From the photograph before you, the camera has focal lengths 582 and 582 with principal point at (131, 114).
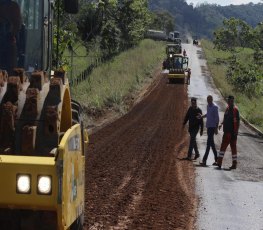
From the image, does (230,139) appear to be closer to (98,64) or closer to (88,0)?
(88,0)

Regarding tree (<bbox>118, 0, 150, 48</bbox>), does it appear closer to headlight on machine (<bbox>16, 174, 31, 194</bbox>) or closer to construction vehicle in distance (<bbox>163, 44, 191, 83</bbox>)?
construction vehicle in distance (<bbox>163, 44, 191, 83</bbox>)

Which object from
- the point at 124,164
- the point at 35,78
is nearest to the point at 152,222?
the point at 35,78

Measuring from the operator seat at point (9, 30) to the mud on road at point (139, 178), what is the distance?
2.70 m

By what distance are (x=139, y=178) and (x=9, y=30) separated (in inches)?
265

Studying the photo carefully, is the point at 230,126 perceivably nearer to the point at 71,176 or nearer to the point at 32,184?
the point at 71,176

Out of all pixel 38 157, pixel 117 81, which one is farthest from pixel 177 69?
pixel 38 157

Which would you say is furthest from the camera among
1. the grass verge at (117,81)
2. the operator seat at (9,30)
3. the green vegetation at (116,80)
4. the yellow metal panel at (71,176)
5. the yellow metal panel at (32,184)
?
the green vegetation at (116,80)

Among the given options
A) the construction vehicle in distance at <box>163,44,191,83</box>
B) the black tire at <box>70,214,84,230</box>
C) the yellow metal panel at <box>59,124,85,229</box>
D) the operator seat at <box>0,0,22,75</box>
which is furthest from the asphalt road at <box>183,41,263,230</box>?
the construction vehicle in distance at <box>163,44,191,83</box>

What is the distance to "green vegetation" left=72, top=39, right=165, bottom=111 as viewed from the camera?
29.4 m

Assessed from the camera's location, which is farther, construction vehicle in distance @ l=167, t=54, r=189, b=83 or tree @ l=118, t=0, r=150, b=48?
tree @ l=118, t=0, r=150, b=48

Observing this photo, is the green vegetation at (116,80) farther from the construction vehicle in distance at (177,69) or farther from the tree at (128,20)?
the tree at (128,20)

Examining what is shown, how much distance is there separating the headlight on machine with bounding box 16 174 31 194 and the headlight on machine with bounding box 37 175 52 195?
66 mm

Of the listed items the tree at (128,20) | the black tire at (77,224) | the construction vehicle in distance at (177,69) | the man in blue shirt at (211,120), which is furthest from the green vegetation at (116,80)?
the black tire at (77,224)

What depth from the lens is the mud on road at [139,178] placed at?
338 inches
